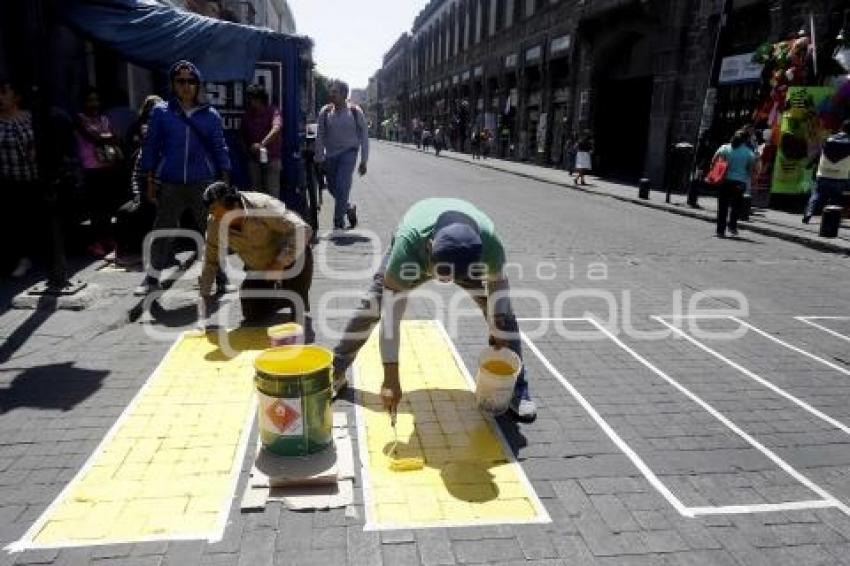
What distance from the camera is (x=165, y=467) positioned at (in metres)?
3.41

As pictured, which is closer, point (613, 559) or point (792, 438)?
point (613, 559)

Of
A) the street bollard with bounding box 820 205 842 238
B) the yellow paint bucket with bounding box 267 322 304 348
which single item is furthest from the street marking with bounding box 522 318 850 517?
the street bollard with bounding box 820 205 842 238

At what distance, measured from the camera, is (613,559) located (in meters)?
2.80

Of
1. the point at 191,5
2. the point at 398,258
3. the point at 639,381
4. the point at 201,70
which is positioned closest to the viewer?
the point at 398,258

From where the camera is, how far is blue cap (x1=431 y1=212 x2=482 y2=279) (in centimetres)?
310

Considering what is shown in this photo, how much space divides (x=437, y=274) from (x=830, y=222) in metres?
11.4

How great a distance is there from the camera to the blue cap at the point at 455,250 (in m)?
3.10

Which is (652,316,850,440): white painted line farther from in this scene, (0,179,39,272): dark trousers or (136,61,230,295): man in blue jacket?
(0,179,39,272): dark trousers

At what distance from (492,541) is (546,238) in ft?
28.4

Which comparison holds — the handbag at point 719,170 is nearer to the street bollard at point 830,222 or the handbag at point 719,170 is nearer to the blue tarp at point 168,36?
the street bollard at point 830,222

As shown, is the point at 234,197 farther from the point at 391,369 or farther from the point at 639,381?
the point at 639,381

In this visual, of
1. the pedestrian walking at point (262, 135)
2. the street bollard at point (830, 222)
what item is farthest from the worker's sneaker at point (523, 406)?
the street bollard at point (830, 222)

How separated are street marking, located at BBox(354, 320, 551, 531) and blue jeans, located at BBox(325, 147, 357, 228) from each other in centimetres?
551

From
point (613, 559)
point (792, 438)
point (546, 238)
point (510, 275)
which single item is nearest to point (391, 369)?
point (613, 559)
